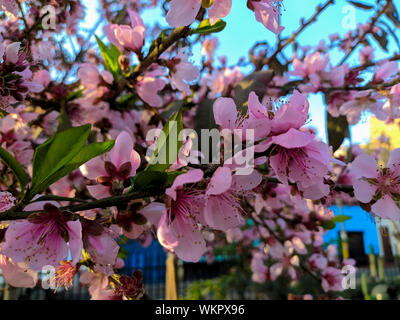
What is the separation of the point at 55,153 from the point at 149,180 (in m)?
0.18

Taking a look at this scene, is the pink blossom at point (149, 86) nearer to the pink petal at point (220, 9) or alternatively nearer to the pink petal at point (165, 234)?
the pink petal at point (220, 9)

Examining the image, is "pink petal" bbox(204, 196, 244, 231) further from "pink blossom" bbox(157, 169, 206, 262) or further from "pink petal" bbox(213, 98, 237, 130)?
"pink petal" bbox(213, 98, 237, 130)

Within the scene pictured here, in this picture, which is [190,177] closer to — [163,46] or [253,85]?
[163,46]

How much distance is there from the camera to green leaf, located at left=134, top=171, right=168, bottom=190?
51 cm

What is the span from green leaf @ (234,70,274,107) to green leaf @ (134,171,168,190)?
1.68 feet

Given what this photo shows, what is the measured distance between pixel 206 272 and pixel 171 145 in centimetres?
871

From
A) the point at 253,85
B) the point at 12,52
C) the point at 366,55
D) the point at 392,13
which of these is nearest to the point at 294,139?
the point at 253,85

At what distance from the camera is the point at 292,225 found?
1748 mm

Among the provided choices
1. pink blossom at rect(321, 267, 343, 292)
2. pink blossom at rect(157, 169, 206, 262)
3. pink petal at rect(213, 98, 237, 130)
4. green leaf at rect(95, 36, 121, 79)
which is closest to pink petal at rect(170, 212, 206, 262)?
pink blossom at rect(157, 169, 206, 262)

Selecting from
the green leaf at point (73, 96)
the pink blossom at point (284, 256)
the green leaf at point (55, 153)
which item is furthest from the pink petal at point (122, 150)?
the pink blossom at point (284, 256)

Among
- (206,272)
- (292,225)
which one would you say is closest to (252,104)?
(292,225)

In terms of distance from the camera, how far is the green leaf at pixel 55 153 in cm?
53

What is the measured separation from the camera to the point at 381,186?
0.77 meters
